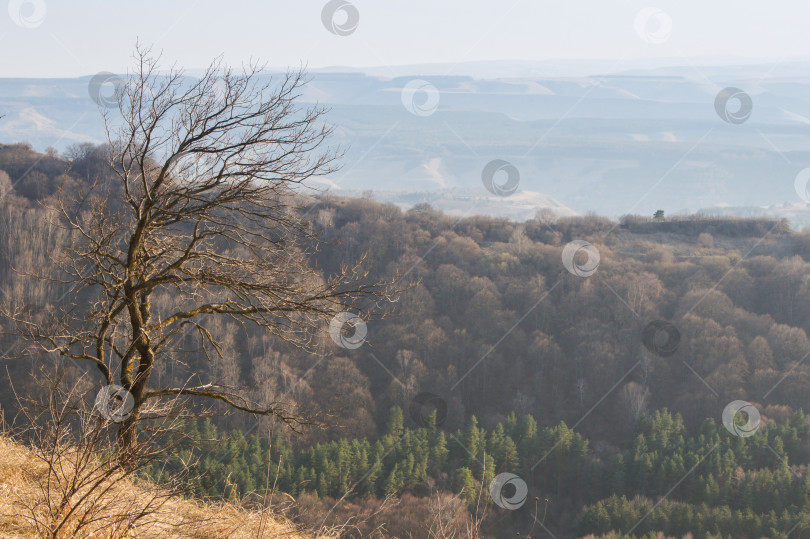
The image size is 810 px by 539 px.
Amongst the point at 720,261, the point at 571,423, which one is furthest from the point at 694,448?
the point at 720,261

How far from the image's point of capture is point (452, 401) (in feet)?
145

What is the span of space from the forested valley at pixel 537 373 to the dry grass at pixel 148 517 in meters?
15.9

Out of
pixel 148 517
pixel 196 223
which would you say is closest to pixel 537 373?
pixel 196 223

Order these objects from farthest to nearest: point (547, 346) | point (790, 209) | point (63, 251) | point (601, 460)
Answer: point (790, 209)
point (547, 346)
point (601, 460)
point (63, 251)

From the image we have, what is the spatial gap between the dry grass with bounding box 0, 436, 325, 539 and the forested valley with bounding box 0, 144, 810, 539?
15933mm

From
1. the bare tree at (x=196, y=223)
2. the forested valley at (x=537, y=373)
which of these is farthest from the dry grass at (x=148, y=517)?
the forested valley at (x=537, y=373)

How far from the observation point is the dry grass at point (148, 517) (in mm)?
4160

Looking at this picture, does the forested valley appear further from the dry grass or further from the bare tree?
the dry grass

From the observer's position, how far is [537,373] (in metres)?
47.8

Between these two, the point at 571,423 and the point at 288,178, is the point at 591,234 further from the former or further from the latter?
the point at 288,178

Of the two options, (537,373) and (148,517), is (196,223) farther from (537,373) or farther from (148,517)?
(537,373)

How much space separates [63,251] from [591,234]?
203 feet

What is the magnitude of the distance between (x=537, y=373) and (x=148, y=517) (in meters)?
44.8

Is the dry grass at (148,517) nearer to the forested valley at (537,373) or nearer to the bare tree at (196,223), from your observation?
the bare tree at (196,223)
